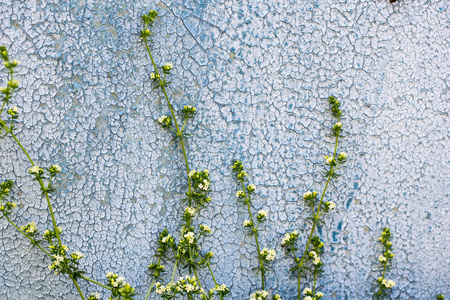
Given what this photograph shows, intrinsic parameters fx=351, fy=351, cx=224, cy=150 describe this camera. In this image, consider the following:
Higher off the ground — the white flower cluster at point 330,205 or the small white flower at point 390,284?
the white flower cluster at point 330,205

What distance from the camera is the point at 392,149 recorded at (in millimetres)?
1665

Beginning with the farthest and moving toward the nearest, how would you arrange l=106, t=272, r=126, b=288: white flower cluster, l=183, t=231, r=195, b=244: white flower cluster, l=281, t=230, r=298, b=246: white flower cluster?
l=281, t=230, r=298, b=246: white flower cluster, l=183, t=231, r=195, b=244: white flower cluster, l=106, t=272, r=126, b=288: white flower cluster

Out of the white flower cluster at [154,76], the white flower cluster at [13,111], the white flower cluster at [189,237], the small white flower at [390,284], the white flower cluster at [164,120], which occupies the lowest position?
the small white flower at [390,284]

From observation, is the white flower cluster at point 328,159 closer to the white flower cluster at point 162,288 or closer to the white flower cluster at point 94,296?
the white flower cluster at point 162,288

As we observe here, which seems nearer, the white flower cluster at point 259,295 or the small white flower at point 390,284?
the white flower cluster at point 259,295

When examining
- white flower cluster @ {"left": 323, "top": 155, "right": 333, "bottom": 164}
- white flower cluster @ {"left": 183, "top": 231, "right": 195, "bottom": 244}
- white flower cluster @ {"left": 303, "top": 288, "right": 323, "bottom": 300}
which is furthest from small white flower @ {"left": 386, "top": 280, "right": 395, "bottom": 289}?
white flower cluster @ {"left": 183, "top": 231, "right": 195, "bottom": 244}

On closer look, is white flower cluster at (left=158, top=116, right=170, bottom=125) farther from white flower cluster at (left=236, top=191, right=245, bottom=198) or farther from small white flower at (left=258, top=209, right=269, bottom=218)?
small white flower at (left=258, top=209, right=269, bottom=218)

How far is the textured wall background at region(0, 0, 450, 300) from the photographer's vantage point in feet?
4.93

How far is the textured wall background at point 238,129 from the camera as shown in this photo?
1.50 meters

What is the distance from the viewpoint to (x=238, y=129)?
5.23ft

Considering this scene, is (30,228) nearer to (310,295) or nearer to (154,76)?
(154,76)

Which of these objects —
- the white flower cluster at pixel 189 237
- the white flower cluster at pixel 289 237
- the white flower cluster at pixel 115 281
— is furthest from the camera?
the white flower cluster at pixel 289 237

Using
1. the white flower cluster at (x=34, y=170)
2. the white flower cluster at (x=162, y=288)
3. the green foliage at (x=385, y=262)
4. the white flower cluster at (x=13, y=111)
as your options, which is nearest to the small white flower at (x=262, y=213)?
the white flower cluster at (x=162, y=288)

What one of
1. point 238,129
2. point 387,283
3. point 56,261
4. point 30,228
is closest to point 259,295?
point 387,283
